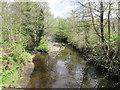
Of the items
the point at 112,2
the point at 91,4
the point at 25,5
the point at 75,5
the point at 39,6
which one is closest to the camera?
the point at 112,2

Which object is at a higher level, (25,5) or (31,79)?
(25,5)

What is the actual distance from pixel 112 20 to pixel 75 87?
3516 millimetres

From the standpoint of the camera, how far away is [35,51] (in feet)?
30.9

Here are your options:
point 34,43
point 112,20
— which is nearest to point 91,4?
point 112,20

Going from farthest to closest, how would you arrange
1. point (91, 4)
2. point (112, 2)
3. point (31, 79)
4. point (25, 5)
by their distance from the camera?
point (25, 5), point (31, 79), point (91, 4), point (112, 2)

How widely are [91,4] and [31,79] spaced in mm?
4604

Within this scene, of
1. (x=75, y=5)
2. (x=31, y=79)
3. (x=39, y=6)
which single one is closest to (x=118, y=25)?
(x=75, y=5)

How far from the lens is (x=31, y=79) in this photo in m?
4.32

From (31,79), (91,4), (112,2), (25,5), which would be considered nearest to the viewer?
(112,2)

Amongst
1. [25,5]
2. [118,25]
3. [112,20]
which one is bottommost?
[118,25]

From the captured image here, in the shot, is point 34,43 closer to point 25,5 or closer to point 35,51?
point 35,51

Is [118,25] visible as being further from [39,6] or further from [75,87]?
[39,6]

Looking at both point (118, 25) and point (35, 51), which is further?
point (35, 51)

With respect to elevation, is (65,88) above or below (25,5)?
below
